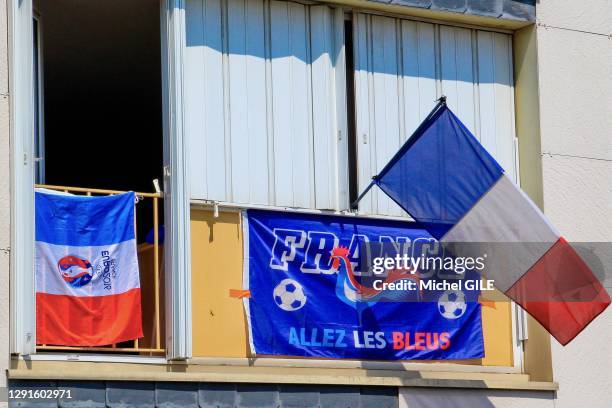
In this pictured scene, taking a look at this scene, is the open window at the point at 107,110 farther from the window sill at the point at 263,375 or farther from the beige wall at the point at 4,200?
the beige wall at the point at 4,200

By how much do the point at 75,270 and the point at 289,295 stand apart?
212cm

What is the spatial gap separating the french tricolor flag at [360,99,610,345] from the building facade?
3.30ft

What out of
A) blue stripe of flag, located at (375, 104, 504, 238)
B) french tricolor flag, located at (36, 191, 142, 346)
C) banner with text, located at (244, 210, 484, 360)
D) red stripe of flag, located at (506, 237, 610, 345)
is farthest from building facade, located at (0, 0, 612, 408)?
red stripe of flag, located at (506, 237, 610, 345)

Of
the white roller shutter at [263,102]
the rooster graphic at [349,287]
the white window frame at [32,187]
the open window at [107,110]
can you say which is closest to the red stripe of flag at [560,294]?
the rooster graphic at [349,287]

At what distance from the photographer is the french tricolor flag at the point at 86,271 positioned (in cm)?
1188

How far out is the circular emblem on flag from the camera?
11992 millimetres

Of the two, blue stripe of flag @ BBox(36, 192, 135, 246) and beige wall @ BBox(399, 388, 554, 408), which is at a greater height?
blue stripe of flag @ BBox(36, 192, 135, 246)

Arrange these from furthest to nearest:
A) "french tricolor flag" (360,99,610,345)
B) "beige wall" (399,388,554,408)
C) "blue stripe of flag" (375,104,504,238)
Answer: "beige wall" (399,388,554,408), "blue stripe of flag" (375,104,504,238), "french tricolor flag" (360,99,610,345)

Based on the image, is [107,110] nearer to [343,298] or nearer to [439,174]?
[343,298]

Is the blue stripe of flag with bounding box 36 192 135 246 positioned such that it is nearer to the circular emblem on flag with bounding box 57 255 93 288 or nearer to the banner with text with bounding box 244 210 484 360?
the circular emblem on flag with bounding box 57 255 93 288

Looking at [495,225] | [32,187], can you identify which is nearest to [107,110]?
[32,187]

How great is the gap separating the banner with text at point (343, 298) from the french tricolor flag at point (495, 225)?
0.90 metres

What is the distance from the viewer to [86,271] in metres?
12.1

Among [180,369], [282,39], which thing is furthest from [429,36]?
[180,369]
